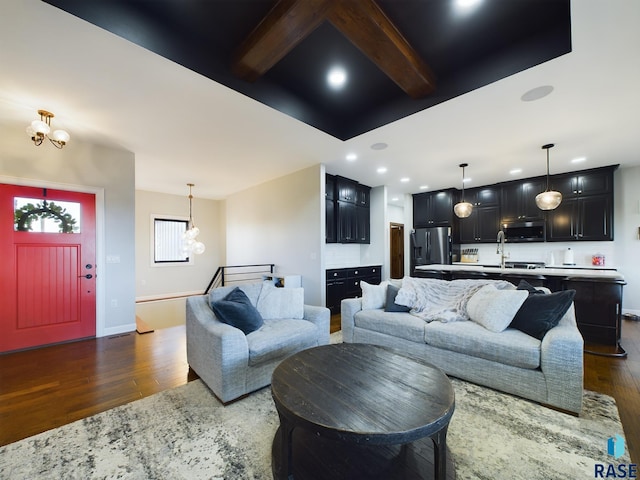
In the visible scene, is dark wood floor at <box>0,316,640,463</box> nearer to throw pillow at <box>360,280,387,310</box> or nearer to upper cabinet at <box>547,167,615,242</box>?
throw pillow at <box>360,280,387,310</box>

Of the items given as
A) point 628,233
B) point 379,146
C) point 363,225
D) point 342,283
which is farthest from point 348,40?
point 628,233

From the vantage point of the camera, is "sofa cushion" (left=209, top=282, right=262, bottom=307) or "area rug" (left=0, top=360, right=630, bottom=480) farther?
"sofa cushion" (left=209, top=282, right=262, bottom=307)

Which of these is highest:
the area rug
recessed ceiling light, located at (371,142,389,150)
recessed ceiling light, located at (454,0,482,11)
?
recessed ceiling light, located at (454,0,482,11)

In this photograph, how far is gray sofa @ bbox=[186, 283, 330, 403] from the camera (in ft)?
6.95

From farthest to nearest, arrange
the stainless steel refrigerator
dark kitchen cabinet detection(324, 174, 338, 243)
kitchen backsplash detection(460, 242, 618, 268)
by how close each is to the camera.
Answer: the stainless steel refrigerator < dark kitchen cabinet detection(324, 174, 338, 243) < kitchen backsplash detection(460, 242, 618, 268)

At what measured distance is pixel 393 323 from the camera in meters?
2.92

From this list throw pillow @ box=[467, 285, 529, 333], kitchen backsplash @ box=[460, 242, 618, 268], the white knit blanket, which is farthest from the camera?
kitchen backsplash @ box=[460, 242, 618, 268]

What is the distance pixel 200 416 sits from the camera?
77.4 inches

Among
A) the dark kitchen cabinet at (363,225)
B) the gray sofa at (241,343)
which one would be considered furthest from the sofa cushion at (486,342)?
the dark kitchen cabinet at (363,225)

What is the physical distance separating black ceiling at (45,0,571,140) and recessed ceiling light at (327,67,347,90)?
7 cm

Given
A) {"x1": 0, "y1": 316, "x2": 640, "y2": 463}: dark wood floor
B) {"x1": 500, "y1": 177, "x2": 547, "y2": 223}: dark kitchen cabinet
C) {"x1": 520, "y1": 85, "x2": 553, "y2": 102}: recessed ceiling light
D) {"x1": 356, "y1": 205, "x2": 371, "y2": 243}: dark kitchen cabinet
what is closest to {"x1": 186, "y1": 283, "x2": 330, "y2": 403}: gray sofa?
{"x1": 0, "y1": 316, "x2": 640, "y2": 463}: dark wood floor

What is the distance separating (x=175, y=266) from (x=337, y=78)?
7.11 metres

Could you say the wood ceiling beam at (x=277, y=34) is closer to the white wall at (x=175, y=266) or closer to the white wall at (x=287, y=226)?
the white wall at (x=287, y=226)

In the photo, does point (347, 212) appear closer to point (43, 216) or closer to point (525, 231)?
point (525, 231)
